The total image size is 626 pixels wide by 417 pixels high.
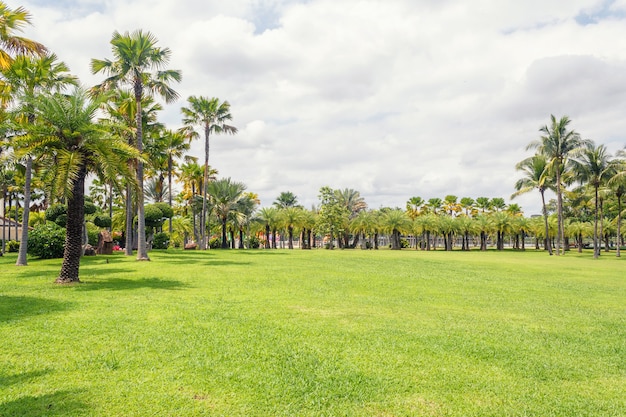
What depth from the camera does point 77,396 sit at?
489cm

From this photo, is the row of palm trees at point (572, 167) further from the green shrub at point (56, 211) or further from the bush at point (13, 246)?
the bush at point (13, 246)

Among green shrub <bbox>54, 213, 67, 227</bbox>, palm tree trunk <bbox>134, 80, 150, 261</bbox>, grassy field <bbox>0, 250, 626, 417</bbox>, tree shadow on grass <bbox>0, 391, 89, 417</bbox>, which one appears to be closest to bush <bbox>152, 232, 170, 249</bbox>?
green shrub <bbox>54, 213, 67, 227</bbox>

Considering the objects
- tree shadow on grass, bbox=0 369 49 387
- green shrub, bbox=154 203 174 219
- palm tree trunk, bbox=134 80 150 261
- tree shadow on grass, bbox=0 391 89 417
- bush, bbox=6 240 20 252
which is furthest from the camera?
green shrub, bbox=154 203 174 219

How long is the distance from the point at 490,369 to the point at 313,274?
12.3 metres

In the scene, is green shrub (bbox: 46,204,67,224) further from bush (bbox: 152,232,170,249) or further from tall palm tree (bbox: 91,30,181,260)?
bush (bbox: 152,232,170,249)

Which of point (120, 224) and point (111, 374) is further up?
point (120, 224)

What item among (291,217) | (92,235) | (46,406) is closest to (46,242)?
(92,235)

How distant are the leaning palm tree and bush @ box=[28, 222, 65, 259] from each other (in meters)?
11.0

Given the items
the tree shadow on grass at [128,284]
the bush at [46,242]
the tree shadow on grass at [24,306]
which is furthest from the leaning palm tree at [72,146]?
the bush at [46,242]

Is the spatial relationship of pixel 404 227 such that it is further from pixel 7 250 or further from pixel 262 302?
pixel 262 302

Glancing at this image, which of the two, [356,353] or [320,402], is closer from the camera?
[320,402]

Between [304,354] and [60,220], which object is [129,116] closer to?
[60,220]

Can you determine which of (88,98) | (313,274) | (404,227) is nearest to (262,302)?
(313,274)

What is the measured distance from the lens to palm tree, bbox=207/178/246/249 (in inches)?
1820
